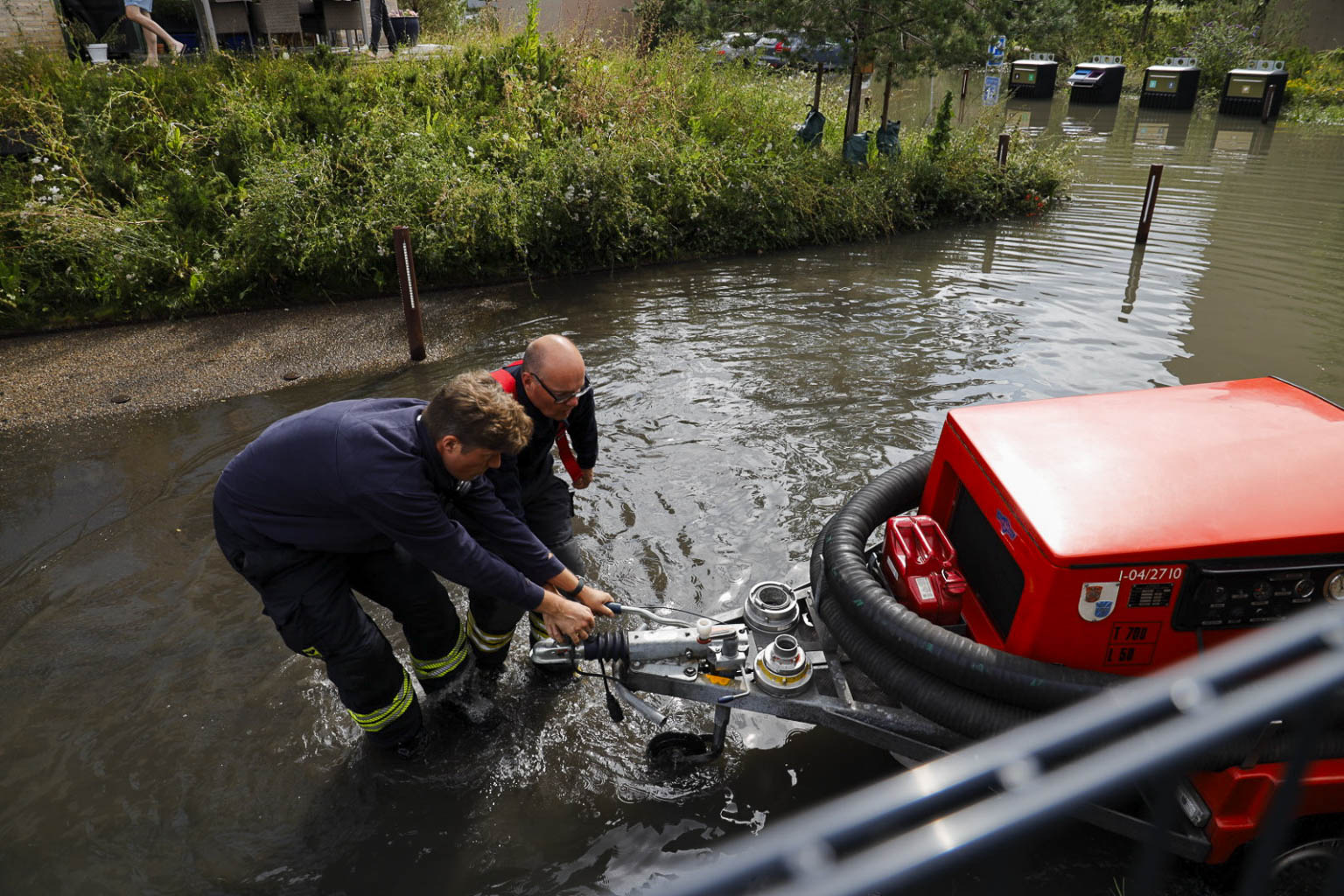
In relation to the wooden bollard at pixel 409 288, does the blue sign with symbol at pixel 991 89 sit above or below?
above

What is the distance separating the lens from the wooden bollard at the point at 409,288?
7.56 metres

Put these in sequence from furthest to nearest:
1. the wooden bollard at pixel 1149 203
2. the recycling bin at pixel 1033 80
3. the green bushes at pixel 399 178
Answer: the recycling bin at pixel 1033 80 → the wooden bollard at pixel 1149 203 → the green bushes at pixel 399 178

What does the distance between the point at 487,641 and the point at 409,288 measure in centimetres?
459

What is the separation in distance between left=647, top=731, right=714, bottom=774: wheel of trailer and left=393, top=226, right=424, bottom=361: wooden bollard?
5.27 meters

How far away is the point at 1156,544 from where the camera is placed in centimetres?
285

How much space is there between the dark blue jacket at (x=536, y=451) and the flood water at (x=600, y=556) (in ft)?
2.98

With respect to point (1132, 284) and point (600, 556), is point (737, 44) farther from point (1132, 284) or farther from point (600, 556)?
point (600, 556)

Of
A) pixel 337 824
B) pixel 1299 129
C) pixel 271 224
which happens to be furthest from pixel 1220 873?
pixel 1299 129

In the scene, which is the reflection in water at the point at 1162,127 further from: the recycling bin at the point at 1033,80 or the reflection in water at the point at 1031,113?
the recycling bin at the point at 1033,80

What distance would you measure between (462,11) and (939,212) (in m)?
13.5

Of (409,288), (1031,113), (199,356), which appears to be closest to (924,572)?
(409,288)

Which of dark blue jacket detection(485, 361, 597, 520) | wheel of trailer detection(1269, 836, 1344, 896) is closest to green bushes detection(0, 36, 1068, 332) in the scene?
dark blue jacket detection(485, 361, 597, 520)

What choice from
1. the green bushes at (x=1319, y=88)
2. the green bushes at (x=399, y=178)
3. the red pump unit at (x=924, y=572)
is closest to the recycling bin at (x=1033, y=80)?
the green bushes at (x=1319, y=88)

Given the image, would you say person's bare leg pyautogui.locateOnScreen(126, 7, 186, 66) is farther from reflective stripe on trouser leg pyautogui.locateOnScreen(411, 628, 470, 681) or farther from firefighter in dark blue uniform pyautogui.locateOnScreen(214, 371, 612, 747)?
reflective stripe on trouser leg pyautogui.locateOnScreen(411, 628, 470, 681)
